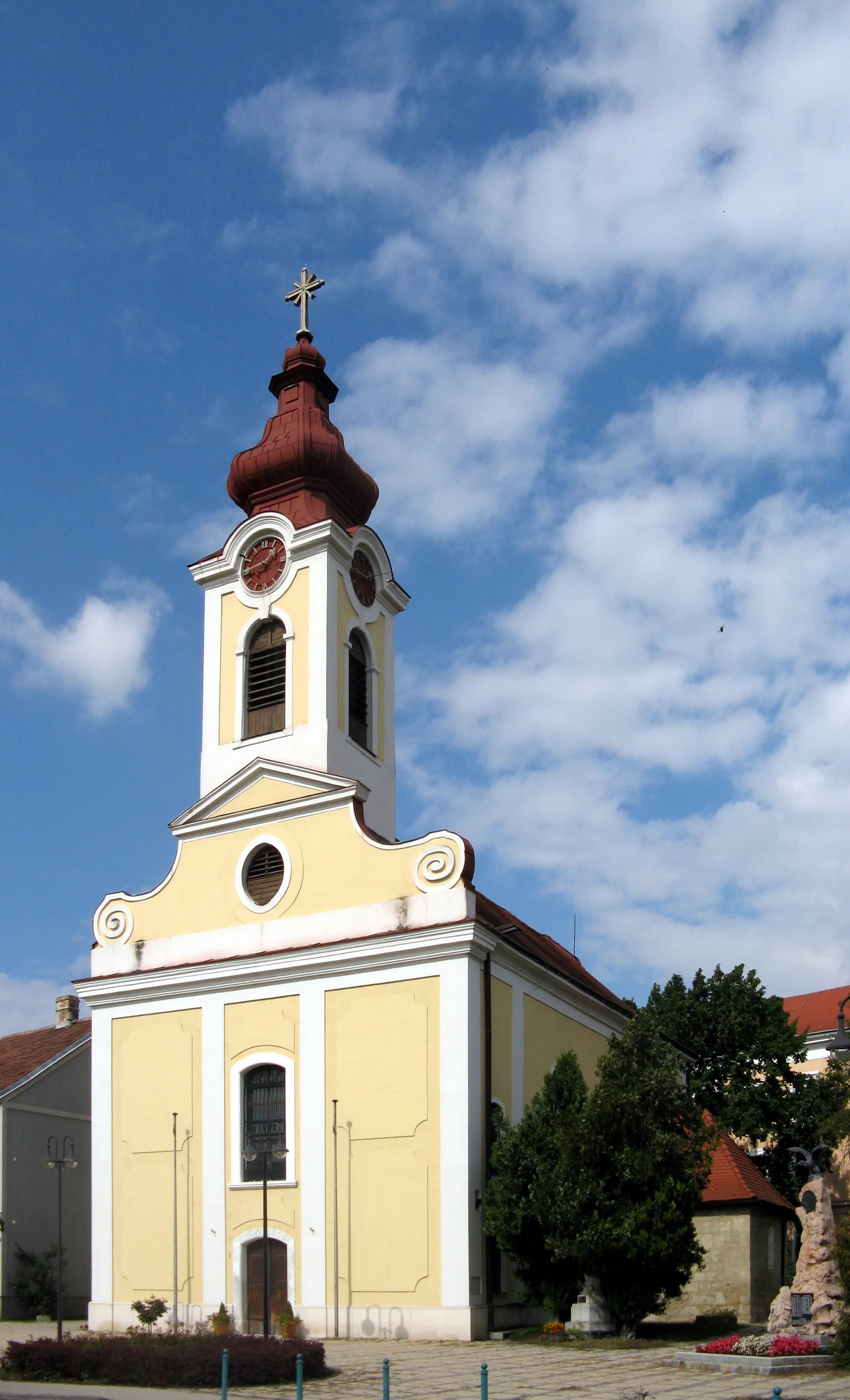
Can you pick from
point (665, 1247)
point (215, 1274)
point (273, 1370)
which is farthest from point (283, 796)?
point (273, 1370)

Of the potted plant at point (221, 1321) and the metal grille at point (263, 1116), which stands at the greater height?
the metal grille at point (263, 1116)

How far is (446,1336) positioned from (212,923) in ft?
31.2

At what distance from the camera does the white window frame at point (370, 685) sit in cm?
3097

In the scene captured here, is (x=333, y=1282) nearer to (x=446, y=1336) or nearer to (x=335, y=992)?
(x=446, y=1336)

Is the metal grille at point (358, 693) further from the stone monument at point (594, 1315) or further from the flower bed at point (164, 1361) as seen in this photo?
the flower bed at point (164, 1361)

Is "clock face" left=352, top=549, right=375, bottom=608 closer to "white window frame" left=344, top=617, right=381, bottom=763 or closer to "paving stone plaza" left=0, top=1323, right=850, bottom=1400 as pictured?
"white window frame" left=344, top=617, right=381, bottom=763

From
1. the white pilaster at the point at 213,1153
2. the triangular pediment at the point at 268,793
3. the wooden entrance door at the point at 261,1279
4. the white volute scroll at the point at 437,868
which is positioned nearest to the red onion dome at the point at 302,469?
the triangular pediment at the point at 268,793

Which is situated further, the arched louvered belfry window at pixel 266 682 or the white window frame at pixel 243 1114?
the arched louvered belfry window at pixel 266 682

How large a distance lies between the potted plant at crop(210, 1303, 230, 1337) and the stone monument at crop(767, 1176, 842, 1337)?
28.1 feet

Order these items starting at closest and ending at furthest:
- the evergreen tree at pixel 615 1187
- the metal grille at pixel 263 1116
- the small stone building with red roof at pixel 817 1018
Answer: the evergreen tree at pixel 615 1187 < the metal grille at pixel 263 1116 < the small stone building with red roof at pixel 817 1018

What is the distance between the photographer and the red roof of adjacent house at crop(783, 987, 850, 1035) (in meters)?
75.2

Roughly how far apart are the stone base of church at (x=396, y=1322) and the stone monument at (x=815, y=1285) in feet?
17.2

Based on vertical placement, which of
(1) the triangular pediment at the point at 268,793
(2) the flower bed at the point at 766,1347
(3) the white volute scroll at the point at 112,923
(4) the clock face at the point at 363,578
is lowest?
(2) the flower bed at the point at 766,1347

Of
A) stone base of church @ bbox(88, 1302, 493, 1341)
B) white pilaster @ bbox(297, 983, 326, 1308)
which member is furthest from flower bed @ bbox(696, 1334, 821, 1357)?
white pilaster @ bbox(297, 983, 326, 1308)
